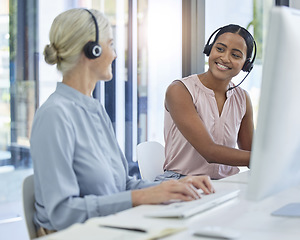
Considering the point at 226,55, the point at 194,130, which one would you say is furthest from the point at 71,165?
the point at 226,55

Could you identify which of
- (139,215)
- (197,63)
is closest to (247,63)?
(197,63)

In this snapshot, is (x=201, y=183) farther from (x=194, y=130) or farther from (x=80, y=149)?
(x=194, y=130)

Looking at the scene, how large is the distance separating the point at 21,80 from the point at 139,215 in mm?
1706

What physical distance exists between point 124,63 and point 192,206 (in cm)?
216

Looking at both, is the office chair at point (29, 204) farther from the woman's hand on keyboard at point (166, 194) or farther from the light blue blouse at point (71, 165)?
the woman's hand on keyboard at point (166, 194)

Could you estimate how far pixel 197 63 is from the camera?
3.64m

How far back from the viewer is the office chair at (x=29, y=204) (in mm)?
1459

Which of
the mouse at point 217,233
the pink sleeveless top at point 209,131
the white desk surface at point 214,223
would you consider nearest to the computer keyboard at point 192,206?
the white desk surface at point 214,223

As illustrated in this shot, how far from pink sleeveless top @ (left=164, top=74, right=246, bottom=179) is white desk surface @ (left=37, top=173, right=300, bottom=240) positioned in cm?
91

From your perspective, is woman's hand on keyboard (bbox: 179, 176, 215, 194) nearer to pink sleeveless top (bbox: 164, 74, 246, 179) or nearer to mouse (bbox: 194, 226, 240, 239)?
mouse (bbox: 194, 226, 240, 239)

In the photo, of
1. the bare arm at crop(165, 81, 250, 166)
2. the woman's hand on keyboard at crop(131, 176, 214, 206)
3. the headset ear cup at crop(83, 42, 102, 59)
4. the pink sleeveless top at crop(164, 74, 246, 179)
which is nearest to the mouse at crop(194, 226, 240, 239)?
the woman's hand on keyboard at crop(131, 176, 214, 206)

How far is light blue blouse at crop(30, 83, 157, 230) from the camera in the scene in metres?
1.39

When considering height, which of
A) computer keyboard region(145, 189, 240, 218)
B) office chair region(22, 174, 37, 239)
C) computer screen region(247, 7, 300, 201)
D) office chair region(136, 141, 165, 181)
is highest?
computer screen region(247, 7, 300, 201)

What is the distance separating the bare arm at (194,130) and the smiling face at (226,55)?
22 centimetres
